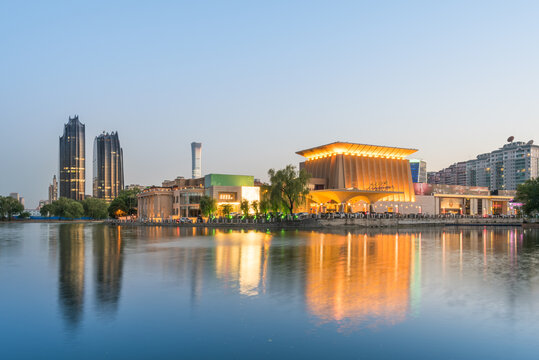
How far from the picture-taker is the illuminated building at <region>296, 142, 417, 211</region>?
421 ft

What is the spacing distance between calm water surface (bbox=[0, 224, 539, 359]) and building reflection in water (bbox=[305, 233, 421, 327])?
6 cm

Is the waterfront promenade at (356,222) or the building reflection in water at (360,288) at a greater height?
the building reflection in water at (360,288)

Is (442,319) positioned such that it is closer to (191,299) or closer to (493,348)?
(493,348)

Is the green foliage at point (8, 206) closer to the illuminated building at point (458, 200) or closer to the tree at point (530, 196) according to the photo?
the illuminated building at point (458, 200)

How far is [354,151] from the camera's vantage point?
136m

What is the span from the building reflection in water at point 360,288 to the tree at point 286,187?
2344 inches

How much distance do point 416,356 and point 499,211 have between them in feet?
573

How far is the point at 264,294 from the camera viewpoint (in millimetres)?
20000

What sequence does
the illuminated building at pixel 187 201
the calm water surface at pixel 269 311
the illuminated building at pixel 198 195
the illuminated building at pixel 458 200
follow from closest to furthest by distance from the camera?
1. the calm water surface at pixel 269 311
2. the illuminated building at pixel 198 195
3. the illuminated building at pixel 187 201
4. the illuminated building at pixel 458 200

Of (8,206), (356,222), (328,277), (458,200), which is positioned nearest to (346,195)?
(356,222)

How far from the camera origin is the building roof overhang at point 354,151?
133000mm

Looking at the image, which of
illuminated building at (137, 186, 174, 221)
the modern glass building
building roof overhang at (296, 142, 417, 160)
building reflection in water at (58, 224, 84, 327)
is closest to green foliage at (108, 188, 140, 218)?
illuminated building at (137, 186, 174, 221)

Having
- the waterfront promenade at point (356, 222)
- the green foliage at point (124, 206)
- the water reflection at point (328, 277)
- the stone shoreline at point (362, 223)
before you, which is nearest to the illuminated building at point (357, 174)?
the waterfront promenade at point (356, 222)

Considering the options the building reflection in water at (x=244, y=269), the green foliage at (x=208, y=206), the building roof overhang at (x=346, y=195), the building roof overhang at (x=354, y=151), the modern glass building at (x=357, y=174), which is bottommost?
the building reflection in water at (x=244, y=269)
